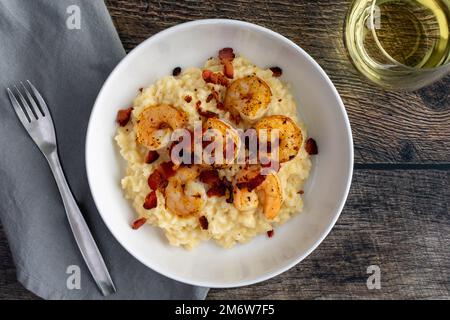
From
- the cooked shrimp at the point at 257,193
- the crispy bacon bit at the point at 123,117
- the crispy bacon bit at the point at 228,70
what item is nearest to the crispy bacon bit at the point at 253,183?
the cooked shrimp at the point at 257,193

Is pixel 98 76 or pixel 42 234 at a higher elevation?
pixel 98 76

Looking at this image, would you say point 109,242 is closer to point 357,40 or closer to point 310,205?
point 310,205

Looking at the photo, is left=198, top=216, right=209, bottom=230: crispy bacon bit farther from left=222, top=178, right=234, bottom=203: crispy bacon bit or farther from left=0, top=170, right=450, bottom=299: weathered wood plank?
left=0, top=170, right=450, bottom=299: weathered wood plank

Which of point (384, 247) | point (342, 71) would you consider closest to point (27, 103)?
point (342, 71)

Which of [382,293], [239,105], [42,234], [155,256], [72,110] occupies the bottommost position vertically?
[382,293]

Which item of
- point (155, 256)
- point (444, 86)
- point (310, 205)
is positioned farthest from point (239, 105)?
point (444, 86)

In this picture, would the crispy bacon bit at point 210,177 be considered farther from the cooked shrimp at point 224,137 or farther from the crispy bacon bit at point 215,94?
the crispy bacon bit at point 215,94

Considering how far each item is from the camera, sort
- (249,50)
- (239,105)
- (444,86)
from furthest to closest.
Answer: (444,86) < (249,50) < (239,105)

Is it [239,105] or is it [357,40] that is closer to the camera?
[239,105]

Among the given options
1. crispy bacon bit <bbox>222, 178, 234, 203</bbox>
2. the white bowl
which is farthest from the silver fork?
crispy bacon bit <bbox>222, 178, 234, 203</bbox>
